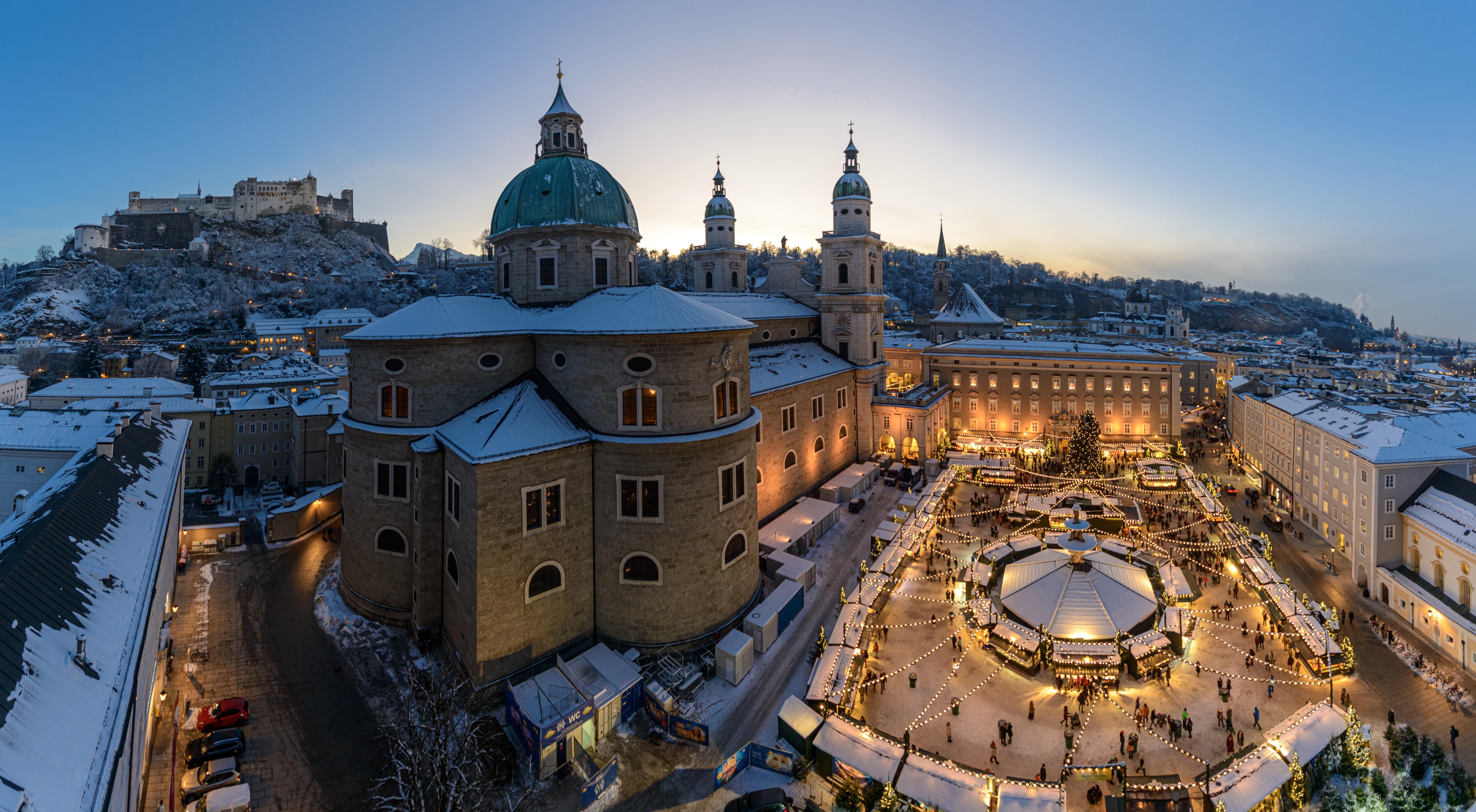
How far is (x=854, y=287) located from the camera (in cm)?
4894

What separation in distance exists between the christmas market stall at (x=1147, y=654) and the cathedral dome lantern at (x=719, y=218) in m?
43.8

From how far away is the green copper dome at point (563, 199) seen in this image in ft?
87.7

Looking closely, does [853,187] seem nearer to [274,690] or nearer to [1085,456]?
[1085,456]

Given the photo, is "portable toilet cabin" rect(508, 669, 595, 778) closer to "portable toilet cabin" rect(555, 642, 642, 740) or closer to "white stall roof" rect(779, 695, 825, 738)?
"portable toilet cabin" rect(555, 642, 642, 740)

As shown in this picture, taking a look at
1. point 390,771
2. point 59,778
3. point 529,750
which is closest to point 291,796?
point 390,771

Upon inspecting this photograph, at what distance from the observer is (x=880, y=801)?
1686 cm

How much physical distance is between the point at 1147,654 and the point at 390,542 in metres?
30.0

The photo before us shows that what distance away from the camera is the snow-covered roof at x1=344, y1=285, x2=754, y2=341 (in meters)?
21.9

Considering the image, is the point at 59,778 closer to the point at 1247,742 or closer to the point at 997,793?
the point at 997,793

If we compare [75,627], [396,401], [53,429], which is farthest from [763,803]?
[53,429]

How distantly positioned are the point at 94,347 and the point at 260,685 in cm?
7724

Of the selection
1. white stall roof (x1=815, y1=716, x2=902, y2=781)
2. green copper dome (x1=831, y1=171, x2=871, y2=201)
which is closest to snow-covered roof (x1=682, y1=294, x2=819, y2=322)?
green copper dome (x1=831, y1=171, x2=871, y2=201)

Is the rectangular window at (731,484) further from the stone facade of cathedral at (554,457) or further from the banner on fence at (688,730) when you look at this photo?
the banner on fence at (688,730)

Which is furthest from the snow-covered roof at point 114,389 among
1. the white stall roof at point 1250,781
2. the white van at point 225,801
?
the white stall roof at point 1250,781
